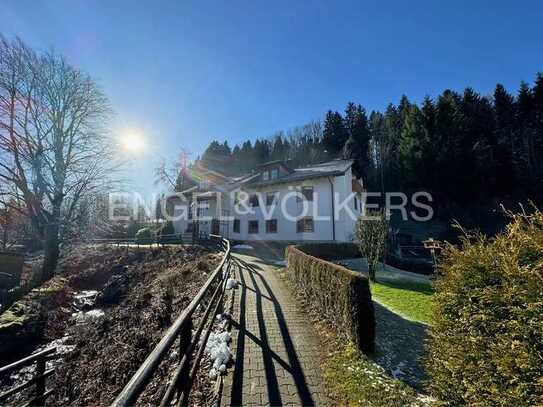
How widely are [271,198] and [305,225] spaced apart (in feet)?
15.1

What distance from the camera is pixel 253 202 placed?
1044 inches

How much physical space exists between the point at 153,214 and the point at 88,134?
35.6 metres

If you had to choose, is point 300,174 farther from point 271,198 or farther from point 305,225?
point 305,225

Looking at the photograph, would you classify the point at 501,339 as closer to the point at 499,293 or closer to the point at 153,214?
the point at 499,293

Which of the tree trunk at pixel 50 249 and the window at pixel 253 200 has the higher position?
the window at pixel 253 200

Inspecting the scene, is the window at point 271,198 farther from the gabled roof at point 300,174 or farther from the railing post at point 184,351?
the railing post at point 184,351

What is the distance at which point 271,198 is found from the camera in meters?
25.2

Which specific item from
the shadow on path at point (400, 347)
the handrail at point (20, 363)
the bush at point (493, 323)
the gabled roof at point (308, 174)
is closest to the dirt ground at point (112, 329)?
the handrail at point (20, 363)

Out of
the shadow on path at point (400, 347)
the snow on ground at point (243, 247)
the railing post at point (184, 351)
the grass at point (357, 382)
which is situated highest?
the railing post at point (184, 351)

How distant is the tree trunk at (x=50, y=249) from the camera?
14.3m

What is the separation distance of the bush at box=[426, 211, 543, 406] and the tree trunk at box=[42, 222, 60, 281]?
708 inches

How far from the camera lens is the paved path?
340 cm

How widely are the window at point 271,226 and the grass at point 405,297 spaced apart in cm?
1297

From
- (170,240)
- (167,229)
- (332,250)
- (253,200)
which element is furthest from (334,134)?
(332,250)
